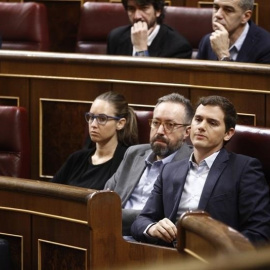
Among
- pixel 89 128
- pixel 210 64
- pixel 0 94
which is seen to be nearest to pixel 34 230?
pixel 89 128

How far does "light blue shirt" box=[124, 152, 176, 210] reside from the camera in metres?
1.39

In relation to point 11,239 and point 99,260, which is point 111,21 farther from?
point 99,260

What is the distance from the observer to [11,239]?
131 centimetres

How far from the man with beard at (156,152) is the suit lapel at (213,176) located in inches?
5.8

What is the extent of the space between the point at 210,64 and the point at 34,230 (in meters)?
0.51

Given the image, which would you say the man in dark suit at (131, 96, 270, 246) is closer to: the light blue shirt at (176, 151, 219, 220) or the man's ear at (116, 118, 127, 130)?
the light blue shirt at (176, 151, 219, 220)

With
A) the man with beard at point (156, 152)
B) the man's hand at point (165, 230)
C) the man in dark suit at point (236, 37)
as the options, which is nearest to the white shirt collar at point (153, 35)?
the man in dark suit at point (236, 37)

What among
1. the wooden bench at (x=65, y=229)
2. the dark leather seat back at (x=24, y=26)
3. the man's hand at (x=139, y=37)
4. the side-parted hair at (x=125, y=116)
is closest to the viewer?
the wooden bench at (x=65, y=229)

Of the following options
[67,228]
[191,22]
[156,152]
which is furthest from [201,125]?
[191,22]

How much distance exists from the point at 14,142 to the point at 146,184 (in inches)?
15.1

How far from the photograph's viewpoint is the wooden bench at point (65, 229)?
3.63 ft

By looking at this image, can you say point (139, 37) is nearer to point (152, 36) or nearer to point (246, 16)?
point (152, 36)

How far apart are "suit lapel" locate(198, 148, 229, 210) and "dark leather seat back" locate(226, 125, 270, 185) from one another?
8 centimetres

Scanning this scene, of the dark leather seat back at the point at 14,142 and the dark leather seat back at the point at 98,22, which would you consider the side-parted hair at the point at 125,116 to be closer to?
the dark leather seat back at the point at 14,142
